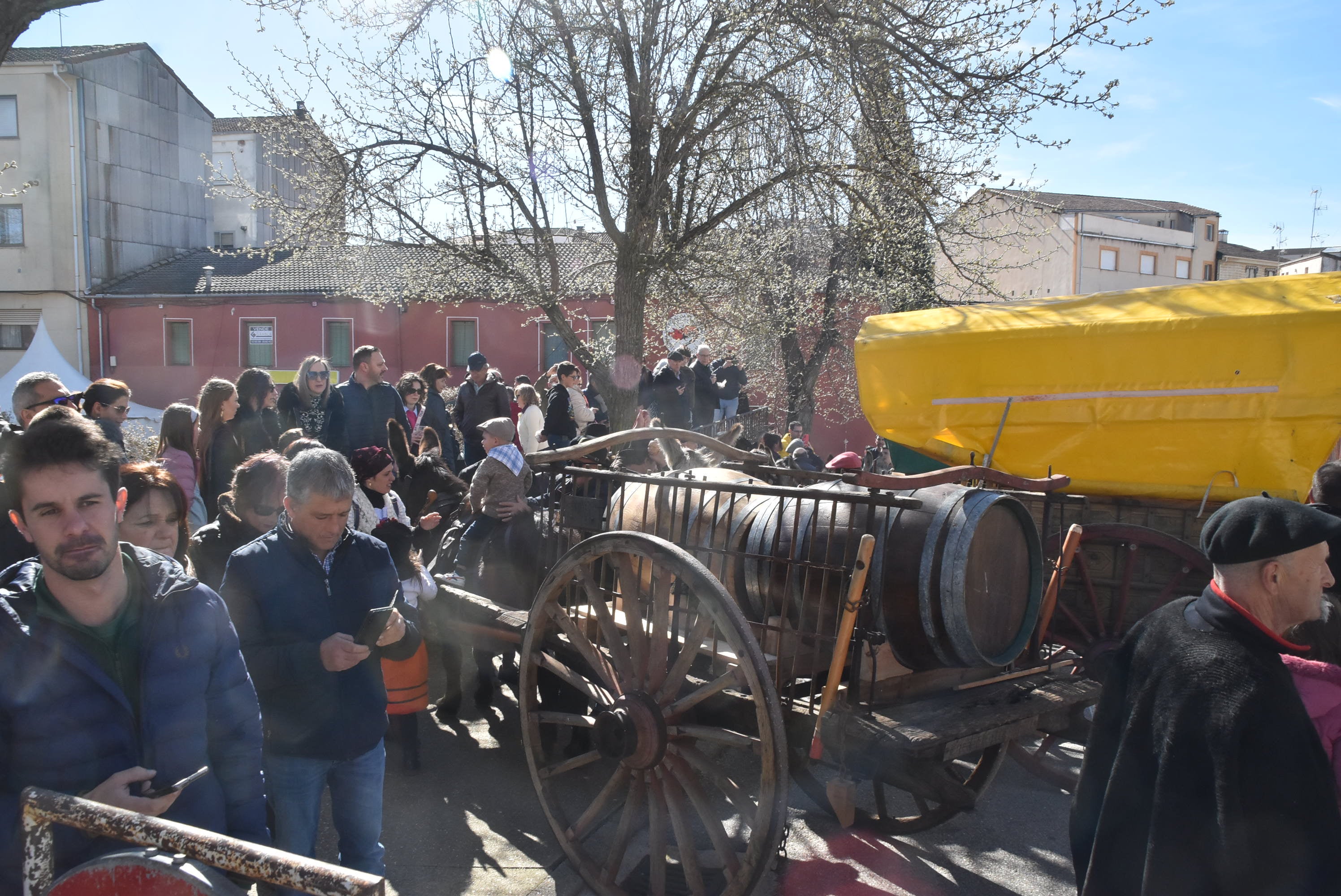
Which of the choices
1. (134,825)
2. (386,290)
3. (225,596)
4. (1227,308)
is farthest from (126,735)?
(386,290)

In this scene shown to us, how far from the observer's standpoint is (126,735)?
1.92m

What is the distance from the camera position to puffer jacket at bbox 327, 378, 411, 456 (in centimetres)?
724

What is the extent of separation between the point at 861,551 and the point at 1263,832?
4.33 feet

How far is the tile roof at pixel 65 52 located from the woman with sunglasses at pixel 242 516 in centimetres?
3150

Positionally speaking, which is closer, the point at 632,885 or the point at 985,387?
the point at 632,885

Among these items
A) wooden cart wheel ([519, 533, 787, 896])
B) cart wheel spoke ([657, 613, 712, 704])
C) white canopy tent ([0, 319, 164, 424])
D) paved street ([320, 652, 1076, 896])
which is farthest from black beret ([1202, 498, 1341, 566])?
white canopy tent ([0, 319, 164, 424])

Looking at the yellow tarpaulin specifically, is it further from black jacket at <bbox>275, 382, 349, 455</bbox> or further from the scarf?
black jacket at <bbox>275, 382, 349, 455</bbox>

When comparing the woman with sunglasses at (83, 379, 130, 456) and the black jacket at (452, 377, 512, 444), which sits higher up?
the woman with sunglasses at (83, 379, 130, 456)

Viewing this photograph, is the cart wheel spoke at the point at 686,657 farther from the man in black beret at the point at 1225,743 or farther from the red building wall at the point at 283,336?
the red building wall at the point at 283,336

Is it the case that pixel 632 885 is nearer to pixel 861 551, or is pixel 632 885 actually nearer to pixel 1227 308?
pixel 861 551

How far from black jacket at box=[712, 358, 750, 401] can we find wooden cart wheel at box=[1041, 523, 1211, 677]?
27.6 feet

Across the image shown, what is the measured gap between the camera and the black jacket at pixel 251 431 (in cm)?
610

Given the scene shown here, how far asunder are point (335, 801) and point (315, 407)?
190 inches

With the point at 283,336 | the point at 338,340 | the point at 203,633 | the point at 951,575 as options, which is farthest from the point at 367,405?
the point at 283,336
